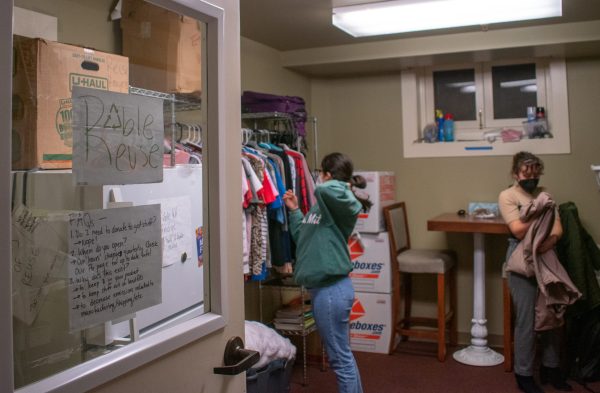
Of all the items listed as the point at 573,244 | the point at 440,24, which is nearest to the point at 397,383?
the point at 573,244

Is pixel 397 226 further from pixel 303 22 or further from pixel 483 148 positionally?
pixel 303 22

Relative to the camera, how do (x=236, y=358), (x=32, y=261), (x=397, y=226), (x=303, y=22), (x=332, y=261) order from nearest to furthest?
(x=32, y=261), (x=236, y=358), (x=332, y=261), (x=303, y=22), (x=397, y=226)

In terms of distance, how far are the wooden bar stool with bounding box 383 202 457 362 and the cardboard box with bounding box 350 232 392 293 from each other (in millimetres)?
53

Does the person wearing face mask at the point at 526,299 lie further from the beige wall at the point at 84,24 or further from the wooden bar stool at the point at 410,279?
the beige wall at the point at 84,24

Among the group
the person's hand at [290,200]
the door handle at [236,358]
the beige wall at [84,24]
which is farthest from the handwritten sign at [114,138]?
the person's hand at [290,200]

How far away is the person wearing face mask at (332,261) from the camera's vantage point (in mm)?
2760

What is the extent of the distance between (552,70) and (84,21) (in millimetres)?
3818

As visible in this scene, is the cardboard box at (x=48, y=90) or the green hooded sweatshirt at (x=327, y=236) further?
the green hooded sweatshirt at (x=327, y=236)

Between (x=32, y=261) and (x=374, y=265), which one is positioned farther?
(x=374, y=265)

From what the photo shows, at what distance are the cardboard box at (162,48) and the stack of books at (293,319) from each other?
261 centimetres

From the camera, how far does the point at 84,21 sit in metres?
1.29

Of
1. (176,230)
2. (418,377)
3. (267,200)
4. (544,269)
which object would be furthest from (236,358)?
(418,377)

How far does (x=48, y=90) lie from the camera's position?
0.98 metres

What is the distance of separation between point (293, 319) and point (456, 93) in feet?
7.35
